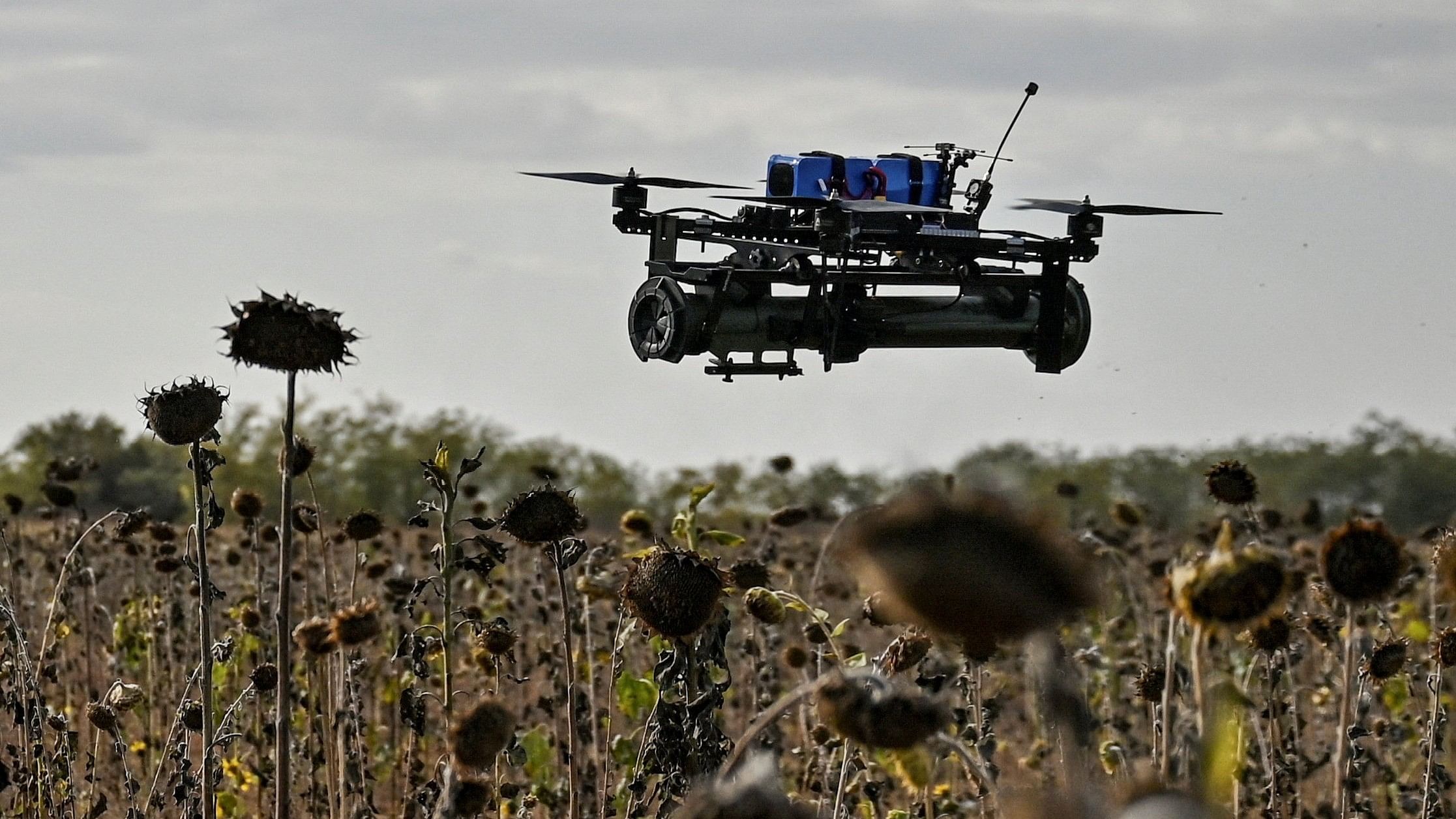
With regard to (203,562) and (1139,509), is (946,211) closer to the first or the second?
(1139,509)

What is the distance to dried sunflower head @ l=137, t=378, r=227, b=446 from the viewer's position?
4832mm

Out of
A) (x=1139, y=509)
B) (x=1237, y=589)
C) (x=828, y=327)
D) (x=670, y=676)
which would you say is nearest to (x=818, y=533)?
(x=1139, y=509)

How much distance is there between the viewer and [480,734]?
140 inches

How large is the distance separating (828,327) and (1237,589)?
5.68 metres

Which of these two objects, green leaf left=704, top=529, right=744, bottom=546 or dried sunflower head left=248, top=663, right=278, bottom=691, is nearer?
green leaf left=704, top=529, right=744, bottom=546

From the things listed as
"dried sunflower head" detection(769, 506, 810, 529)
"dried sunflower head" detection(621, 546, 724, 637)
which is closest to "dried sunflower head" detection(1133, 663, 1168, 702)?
"dried sunflower head" detection(621, 546, 724, 637)

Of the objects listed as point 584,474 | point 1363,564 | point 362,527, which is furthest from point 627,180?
point 584,474

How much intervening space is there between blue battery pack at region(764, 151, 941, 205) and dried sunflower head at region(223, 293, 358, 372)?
15.9ft

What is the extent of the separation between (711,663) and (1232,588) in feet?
8.94

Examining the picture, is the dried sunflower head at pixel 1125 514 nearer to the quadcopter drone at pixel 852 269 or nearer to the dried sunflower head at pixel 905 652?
the quadcopter drone at pixel 852 269

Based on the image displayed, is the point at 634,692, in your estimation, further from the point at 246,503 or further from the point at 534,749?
the point at 246,503

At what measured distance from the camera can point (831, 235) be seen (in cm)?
823

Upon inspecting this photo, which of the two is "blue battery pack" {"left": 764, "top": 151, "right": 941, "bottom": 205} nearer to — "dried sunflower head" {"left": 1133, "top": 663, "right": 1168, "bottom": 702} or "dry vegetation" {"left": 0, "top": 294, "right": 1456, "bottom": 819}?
"dry vegetation" {"left": 0, "top": 294, "right": 1456, "bottom": 819}

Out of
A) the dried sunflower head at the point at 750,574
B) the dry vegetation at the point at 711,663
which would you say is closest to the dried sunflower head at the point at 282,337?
the dry vegetation at the point at 711,663
